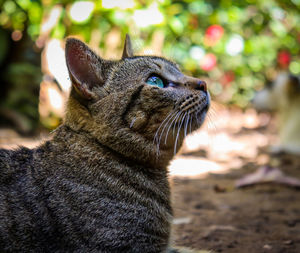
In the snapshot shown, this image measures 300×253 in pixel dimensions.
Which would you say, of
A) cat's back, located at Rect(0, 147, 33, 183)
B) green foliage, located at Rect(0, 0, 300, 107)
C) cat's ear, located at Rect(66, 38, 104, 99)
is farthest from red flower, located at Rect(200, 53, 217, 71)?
cat's back, located at Rect(0, 147, 33, 183)

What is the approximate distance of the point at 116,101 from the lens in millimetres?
2238

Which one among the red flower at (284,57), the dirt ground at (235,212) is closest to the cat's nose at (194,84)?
the dirt ground at (235,212)

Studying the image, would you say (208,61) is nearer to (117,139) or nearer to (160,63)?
(160,63)

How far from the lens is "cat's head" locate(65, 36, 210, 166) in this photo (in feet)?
7.20

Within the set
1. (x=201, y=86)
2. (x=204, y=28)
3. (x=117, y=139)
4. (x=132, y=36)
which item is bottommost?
(x=117, y=139)

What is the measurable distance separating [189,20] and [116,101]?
4.22m

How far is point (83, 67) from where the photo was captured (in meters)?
2.25

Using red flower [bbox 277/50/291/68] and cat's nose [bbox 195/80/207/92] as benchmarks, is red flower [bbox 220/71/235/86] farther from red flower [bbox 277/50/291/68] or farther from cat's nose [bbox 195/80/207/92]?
cat's nose [bbox 195/80/207/92]

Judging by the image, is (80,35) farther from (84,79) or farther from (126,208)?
(126,208)

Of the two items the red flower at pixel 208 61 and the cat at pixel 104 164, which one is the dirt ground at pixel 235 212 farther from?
the red flower at pixel 208 61

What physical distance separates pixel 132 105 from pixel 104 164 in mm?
400

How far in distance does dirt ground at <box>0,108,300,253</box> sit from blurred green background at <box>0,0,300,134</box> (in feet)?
2.77

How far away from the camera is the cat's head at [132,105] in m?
2.20

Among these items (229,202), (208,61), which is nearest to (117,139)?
(229,202)
